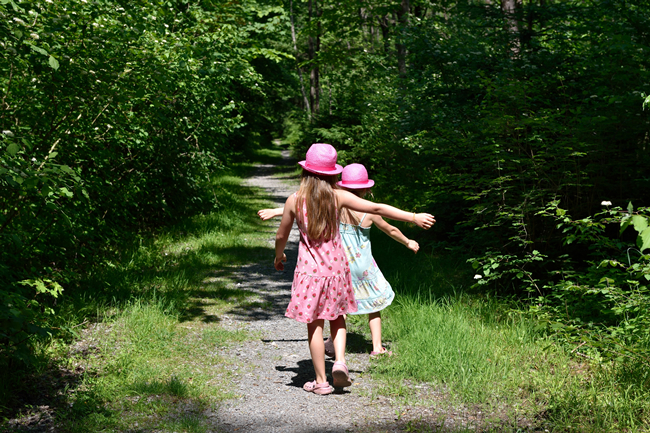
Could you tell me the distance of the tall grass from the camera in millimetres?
3758

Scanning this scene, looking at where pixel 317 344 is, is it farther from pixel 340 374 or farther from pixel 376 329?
pixel 376 329

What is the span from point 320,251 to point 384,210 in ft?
1.98

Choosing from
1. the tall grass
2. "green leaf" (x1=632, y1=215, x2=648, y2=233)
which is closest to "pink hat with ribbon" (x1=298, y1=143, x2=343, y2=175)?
the tall grass

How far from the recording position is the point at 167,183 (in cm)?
1105

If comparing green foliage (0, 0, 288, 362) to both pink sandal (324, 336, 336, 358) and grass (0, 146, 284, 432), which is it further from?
pink sandal (324, 336, 336, 358)

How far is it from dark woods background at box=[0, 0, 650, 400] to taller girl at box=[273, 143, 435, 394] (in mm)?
1620

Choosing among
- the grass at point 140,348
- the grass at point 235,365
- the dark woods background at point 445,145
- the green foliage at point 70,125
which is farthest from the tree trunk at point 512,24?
the grass at point 140,348

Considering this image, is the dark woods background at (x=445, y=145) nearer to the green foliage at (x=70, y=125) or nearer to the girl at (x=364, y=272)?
the green foliage at (x=70, y=125)

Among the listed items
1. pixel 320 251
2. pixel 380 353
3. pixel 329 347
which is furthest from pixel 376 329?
pixel 320 251

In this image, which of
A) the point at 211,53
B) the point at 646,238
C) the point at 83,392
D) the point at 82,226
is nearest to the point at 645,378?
the point at 646,238

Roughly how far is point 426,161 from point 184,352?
18.1 ft

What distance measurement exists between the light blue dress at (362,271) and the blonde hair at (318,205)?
927 millimetres

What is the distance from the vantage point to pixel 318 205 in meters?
4.23

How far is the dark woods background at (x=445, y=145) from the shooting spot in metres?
4.69
